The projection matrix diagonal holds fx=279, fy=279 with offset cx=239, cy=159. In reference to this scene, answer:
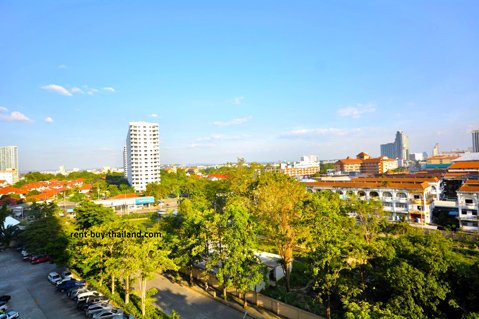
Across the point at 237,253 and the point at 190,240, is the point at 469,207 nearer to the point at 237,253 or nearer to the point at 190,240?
the point at 237,253

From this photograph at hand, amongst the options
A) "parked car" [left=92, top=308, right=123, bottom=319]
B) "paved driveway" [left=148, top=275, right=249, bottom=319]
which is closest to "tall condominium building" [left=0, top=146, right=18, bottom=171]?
"paved driveway" [left=148, top=275, right=249, bottom=319]

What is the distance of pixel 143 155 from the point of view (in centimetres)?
8019

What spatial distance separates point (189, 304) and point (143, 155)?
226 ft

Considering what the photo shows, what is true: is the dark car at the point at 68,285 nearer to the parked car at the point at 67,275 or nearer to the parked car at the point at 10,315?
the parked car at the point at 67,275

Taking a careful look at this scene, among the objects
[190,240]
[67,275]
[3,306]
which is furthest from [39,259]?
[190,240]

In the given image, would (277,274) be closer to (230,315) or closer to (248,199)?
(230,315)

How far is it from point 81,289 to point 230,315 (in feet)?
32.1

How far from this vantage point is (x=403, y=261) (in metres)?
12.3

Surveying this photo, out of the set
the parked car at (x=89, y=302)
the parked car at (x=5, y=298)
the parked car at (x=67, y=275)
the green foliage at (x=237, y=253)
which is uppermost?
the green foliage at (x=237, y=253)

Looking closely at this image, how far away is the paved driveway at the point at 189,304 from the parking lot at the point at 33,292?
4681mm

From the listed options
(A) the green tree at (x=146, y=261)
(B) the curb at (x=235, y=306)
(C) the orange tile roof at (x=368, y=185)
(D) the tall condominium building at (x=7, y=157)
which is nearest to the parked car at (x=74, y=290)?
(A) the green tree at (x=146, y=261)

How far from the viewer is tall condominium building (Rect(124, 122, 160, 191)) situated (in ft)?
259

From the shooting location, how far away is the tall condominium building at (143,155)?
79.0 m

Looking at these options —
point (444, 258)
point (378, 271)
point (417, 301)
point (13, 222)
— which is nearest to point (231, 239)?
point (378, 271)
